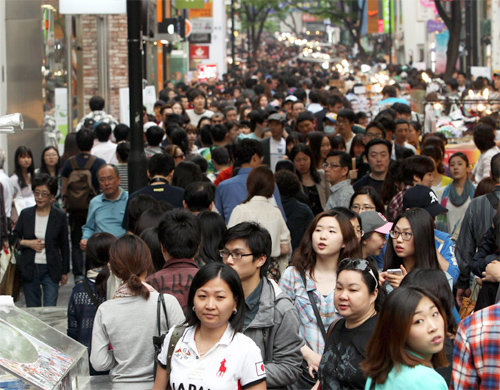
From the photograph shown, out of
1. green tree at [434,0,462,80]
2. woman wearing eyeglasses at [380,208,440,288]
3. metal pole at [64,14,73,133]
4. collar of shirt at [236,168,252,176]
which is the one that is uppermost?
green tree at [434,0,462,80]

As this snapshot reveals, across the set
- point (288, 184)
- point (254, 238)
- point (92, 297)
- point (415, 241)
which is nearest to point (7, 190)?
point (288, 184)

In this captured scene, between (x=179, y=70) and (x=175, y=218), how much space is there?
43.4 m

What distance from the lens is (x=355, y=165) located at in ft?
38.1

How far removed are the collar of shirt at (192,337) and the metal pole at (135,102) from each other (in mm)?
5976

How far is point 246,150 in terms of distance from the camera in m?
9.77

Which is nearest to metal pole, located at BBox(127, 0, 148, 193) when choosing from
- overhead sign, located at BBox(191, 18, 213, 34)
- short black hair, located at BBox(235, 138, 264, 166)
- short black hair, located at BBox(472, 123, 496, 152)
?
short black hair, located at BBox(235, 138, 264, 166)

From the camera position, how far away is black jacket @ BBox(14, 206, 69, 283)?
9.48 meters

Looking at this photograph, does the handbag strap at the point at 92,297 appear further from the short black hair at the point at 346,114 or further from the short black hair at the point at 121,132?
the short black hair at the point at 346,114

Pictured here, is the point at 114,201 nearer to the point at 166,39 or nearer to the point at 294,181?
the point at 294,181

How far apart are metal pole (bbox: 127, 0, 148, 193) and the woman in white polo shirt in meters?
5.90

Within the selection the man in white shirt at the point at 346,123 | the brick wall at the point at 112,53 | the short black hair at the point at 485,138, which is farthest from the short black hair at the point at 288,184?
the brick wall at the point at 112,53

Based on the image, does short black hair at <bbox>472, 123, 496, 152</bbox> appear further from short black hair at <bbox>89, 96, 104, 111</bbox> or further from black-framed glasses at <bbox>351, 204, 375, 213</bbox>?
short black hair at <bbox>89, 96, 104, 111</bbox>

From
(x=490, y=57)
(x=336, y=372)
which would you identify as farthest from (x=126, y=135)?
(x=490, y=57)

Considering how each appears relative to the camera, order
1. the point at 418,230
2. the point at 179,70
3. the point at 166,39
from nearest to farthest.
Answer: the point at 418,230
the point at 166,39
the point at 179,70
